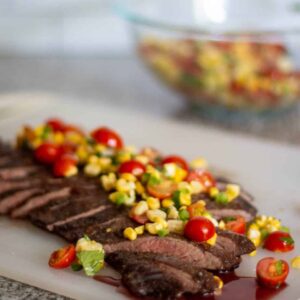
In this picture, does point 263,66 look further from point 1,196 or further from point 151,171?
point 1,196

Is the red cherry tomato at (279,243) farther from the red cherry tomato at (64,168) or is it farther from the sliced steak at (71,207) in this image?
the red cherry tomato at (64,168)

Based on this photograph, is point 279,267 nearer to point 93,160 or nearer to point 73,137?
point 93,160

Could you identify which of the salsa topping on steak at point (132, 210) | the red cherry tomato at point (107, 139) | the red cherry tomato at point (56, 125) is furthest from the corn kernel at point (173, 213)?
the red cherry tomato at point (56, 125)

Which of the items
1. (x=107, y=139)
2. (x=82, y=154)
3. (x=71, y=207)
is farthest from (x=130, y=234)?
(x=107, y=139)

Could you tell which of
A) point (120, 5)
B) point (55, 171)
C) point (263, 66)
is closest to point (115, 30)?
point (120, 5)

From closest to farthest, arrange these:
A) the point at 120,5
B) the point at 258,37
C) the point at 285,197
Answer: the point at 285,197 → the point at 258,37 → the point at 120,5

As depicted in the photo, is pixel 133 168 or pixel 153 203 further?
pixel 133 168

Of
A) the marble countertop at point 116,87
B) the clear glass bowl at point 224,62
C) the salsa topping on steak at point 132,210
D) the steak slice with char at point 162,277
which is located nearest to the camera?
the steak slice with char at point 162,277
